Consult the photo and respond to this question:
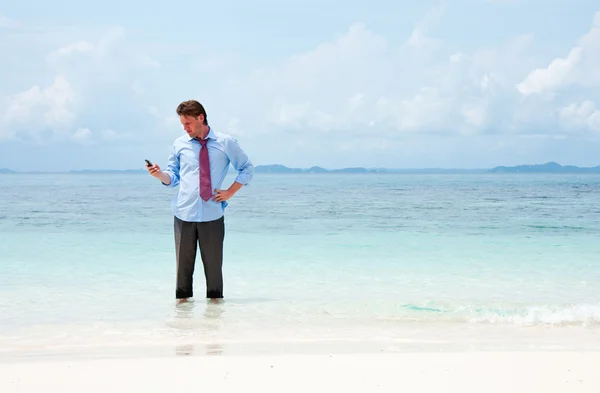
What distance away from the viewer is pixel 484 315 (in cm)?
571

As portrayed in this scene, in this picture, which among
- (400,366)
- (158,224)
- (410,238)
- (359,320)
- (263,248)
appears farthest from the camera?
(158,224)

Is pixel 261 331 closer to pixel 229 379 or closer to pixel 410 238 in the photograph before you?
pixel 229 379

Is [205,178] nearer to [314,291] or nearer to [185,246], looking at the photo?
[185,246]

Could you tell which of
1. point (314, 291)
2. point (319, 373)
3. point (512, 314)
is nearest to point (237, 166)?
point (314, 291)

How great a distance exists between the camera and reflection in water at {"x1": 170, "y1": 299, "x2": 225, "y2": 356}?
15.0ft

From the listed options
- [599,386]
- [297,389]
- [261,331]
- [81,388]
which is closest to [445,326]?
[261,331]

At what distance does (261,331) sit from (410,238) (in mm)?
8391

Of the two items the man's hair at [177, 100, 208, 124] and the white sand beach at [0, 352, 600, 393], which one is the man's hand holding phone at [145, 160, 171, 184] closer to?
the man's hair at [177, 100, 208, 124]

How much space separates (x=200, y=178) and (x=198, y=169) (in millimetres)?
77

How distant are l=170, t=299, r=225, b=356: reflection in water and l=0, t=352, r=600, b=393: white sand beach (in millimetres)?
362

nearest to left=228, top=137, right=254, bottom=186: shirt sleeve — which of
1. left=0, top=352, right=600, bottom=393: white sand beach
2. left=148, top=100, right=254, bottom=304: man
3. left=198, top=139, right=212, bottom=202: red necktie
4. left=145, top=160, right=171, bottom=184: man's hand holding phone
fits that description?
left=148, top=100, right=254, bottom=304: man

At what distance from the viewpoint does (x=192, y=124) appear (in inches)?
208

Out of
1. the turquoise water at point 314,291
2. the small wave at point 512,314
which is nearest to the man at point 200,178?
the turquoise water at point 314,291

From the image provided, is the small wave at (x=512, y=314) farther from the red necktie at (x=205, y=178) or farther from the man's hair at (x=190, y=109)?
the man's hair at (x=190, y=109)
